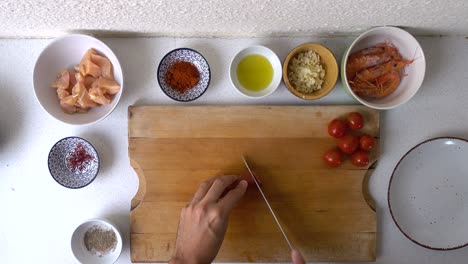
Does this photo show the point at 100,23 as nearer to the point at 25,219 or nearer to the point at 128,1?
the point at 128,1

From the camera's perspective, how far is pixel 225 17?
100 centimetres

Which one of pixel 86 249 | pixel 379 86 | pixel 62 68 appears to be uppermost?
pixel 62 68

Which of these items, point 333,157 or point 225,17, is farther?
point 333,157

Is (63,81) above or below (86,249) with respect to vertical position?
above

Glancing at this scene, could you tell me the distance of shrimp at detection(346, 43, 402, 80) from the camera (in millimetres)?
1075

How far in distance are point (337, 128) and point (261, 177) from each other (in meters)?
0.26

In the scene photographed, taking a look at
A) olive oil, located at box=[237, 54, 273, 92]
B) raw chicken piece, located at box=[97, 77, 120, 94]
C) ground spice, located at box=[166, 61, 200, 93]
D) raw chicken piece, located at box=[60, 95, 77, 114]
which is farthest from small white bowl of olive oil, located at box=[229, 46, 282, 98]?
raw chicken piece, located at box=[60, 95, 77, 114]

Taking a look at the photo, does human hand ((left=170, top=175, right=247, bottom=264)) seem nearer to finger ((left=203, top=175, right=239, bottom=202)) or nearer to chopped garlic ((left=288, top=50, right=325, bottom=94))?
finger ((left=203, top=175, right=239, bottom=202))

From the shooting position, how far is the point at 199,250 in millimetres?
1000

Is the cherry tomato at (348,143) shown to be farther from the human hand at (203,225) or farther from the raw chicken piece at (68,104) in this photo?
the raw chicken piece at (68,104)

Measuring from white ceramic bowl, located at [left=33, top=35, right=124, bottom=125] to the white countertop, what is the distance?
63 millimetres

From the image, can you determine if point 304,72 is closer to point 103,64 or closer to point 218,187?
point 218,187

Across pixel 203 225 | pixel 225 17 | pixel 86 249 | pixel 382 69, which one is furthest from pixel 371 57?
pixel 86 249

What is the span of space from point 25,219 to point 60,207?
0.38 feet
